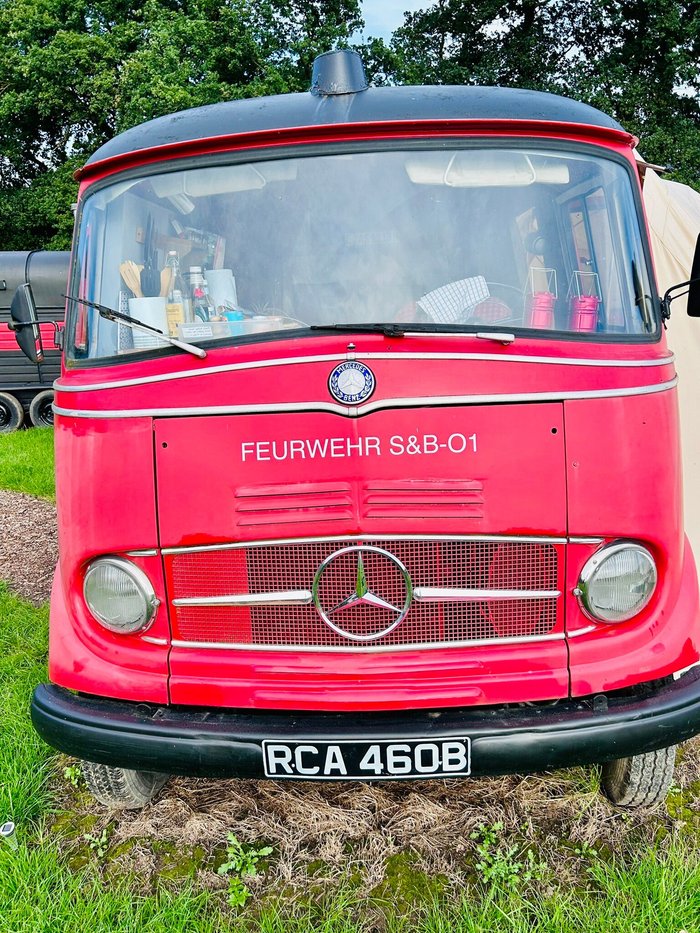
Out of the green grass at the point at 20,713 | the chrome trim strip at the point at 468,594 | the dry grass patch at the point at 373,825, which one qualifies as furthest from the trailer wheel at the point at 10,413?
the chrome trim strip at the point at 468,594

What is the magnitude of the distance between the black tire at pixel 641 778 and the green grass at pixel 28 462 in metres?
6.42

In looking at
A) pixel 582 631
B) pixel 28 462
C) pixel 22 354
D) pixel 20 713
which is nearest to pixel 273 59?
pixel 22 354

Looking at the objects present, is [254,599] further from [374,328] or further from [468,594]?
[374,328]

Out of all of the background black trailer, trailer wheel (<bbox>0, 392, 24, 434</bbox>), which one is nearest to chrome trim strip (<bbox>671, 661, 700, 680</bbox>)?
the background black trailer

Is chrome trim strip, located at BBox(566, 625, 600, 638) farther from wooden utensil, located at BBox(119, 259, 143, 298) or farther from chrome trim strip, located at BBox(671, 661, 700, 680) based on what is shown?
wooden utensil, located at BBox(119, 259, 143, 298)

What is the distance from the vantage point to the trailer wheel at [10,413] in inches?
499

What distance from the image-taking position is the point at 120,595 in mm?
2430

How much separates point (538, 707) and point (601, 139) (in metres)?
2.00

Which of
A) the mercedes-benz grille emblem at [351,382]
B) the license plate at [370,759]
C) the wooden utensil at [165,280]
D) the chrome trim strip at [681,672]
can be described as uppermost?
the wooden utensil at [165,280]

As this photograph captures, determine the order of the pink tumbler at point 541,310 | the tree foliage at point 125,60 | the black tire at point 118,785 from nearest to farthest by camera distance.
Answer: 1. the pink tumbler at point 541,310
2. the black tire at point 118,785
3. the tree foliage at point 125,60

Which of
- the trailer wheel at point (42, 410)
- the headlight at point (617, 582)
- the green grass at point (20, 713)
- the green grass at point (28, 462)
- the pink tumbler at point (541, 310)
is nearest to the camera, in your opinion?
the headlight at point (617, 582)

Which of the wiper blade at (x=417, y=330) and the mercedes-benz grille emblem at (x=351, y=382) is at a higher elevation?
the wiper blade at (x=417, y=330)

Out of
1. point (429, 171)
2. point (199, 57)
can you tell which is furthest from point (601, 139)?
point (199, 57)

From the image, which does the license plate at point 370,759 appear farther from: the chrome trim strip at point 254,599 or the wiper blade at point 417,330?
the wiper blade at point 417,330
